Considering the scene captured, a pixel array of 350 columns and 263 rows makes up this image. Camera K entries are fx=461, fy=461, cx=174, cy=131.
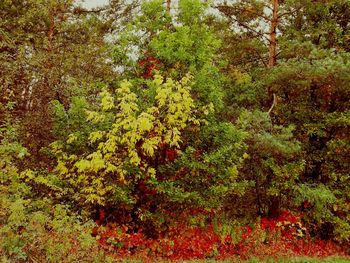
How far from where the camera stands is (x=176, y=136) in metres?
12.9

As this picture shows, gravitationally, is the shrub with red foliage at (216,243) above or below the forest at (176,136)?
below

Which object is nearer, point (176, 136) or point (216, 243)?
point (176, 136)

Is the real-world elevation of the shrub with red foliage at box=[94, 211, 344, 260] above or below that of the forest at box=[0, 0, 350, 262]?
below

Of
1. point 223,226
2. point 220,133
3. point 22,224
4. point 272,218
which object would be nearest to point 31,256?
point 22,224

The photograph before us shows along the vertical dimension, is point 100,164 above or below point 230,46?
below

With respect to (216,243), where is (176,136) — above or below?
above

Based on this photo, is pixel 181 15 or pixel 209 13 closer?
pixel 181 15

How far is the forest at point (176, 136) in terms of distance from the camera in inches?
502

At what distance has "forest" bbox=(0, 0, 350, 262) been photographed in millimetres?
12758

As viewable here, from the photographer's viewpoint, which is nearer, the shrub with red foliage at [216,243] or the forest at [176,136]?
the forest at [176,136]

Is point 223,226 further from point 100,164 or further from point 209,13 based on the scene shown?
point 209,13

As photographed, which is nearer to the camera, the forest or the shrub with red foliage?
the forest

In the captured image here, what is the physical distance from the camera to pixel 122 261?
11.8 m

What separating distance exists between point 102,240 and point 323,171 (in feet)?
33.4
